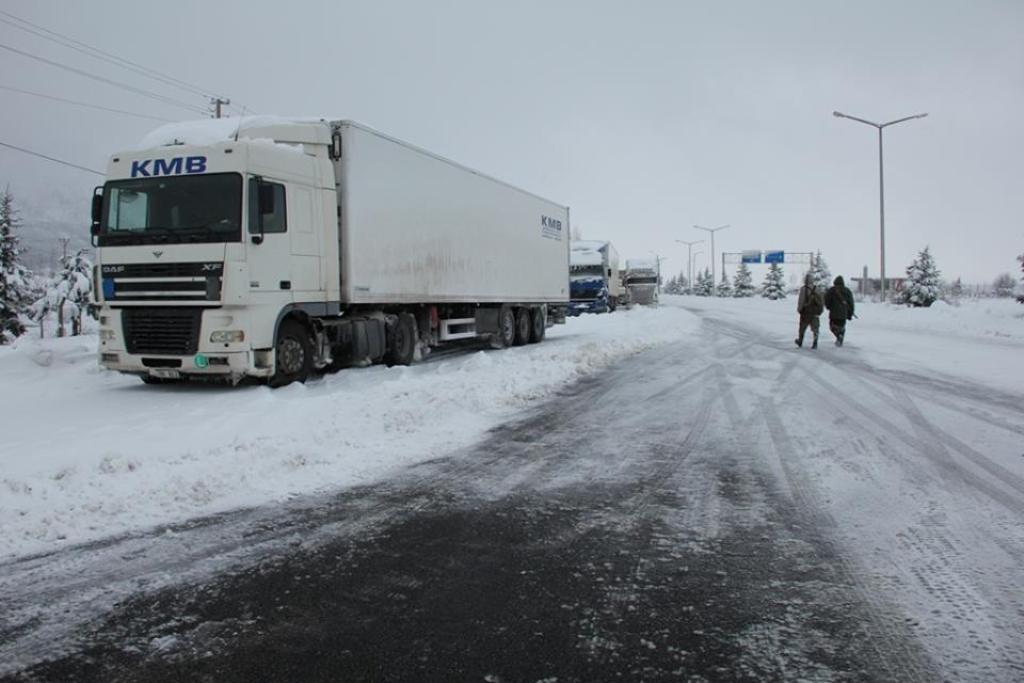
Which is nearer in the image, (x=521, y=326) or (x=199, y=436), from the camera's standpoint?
(x=199, y=436)

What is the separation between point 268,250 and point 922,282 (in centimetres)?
6148

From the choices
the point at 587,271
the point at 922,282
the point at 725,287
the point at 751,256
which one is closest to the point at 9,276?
the point at 587,271

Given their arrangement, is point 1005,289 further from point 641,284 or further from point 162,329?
point 162,329

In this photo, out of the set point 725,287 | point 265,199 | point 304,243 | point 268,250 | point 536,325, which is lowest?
point 536,325

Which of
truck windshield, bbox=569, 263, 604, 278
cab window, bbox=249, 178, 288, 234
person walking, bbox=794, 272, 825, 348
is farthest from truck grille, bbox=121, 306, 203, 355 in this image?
truck windshield, bbox=569, 263, 604, 278

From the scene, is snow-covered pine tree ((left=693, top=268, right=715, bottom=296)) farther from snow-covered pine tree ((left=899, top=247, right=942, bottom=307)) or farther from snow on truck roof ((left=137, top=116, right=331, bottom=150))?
snow on truck roof ((left=137, top=116, right=331, bottom=150))

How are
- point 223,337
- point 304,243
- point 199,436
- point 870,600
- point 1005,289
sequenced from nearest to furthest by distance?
point 870,600 → point 199,436 → point 223,337 → point 304,243 → point 1005,289

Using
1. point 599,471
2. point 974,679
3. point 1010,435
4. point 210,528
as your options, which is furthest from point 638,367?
point 974,679

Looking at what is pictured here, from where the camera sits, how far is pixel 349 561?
3939 mm

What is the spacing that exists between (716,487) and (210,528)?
3674 mm

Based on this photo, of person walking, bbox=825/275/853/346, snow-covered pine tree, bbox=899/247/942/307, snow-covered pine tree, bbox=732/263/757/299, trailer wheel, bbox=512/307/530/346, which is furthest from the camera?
snow-covered pine tree, bbox=732/263/757/299

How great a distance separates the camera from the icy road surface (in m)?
2.83

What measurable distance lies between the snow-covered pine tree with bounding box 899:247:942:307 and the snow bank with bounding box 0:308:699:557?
55.7 meters

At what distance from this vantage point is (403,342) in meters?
14.5
